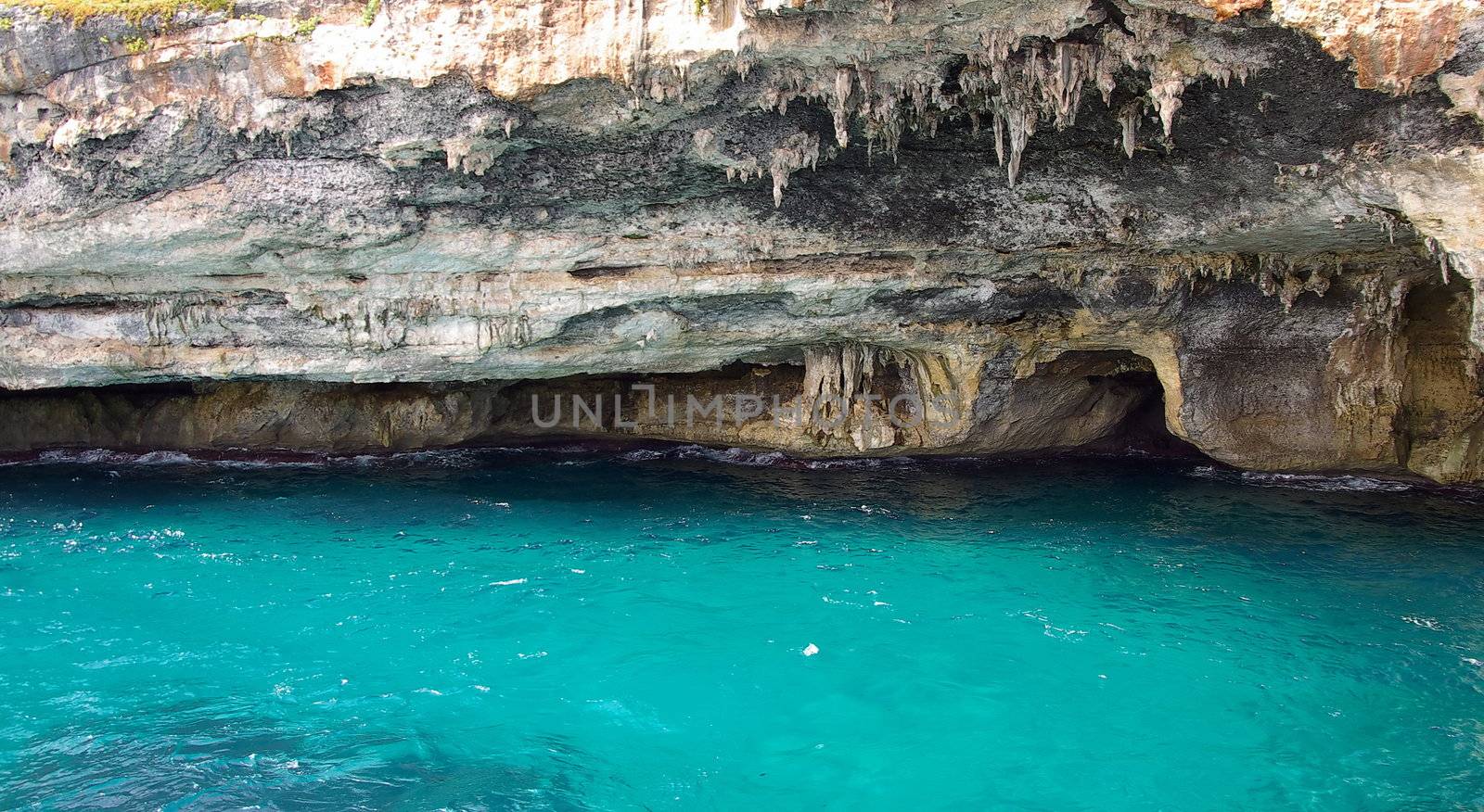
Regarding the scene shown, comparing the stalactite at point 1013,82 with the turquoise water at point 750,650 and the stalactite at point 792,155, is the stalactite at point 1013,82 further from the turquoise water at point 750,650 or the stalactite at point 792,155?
the turquoise water at point 750,650

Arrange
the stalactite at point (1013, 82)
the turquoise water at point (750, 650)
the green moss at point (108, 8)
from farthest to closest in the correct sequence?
the green moss at point (108, 8) → the stalactite at point (1013, 82) → the turquoise water at point (750, 650)

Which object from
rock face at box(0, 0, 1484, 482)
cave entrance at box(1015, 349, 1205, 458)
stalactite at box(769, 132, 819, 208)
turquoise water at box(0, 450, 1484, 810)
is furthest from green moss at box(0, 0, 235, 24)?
cave entrance at box(1015, 349, 1205, 458)

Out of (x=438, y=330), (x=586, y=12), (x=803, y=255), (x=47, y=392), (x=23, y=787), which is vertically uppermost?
(x=586, y=12)

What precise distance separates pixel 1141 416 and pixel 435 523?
13.3 m

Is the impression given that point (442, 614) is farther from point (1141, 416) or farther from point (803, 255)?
point (1141, 416)

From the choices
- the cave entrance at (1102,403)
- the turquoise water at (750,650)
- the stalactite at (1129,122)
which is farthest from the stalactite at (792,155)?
the cave entrance at (1102,403)

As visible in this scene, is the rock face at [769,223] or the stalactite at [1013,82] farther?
the rock face at [769,223]

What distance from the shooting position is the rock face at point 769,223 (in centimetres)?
977

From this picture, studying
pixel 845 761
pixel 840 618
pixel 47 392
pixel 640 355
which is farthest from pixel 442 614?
pixel 47 392

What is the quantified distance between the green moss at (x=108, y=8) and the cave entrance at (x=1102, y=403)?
1330 centimetres

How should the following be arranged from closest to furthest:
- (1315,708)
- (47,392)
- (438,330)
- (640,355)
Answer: (1315,708) → (438,330) → (640,355) → (47,392)

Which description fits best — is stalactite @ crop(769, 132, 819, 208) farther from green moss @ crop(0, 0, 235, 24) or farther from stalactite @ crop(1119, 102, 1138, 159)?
green moss @ crop(0, 0, 235, 24)

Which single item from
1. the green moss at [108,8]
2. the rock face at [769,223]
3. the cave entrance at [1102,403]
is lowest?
the cave entrance at [1102,403]

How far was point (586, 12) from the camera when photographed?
9.99 meters
